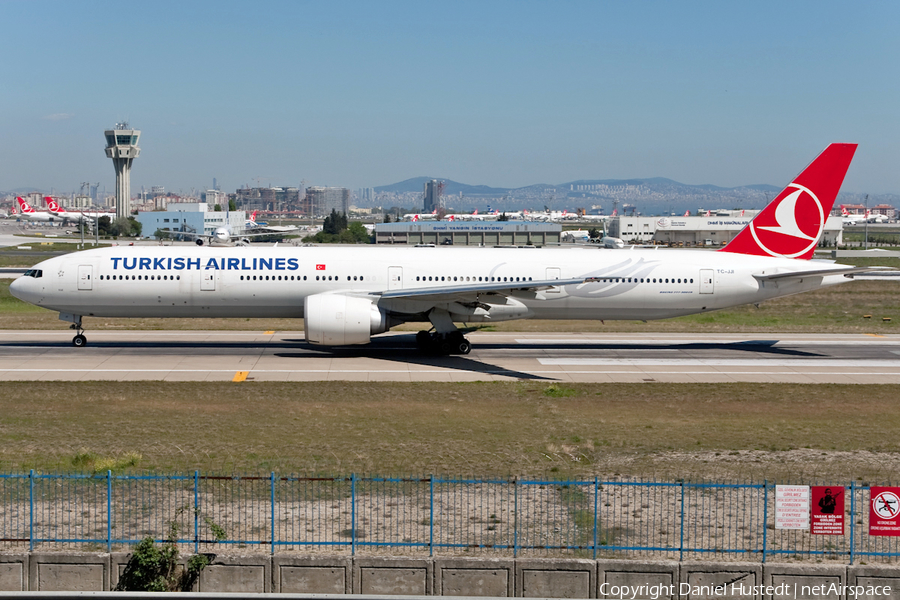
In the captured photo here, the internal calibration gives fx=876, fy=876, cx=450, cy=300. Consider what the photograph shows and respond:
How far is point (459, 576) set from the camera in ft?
51.6

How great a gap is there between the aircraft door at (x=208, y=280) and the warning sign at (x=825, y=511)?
28276mm

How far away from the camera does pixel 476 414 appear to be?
92.6 ft

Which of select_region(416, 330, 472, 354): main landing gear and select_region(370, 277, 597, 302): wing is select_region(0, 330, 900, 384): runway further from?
select_region(370, 277, 597, 302): wing

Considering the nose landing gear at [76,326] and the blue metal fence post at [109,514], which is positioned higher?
the nose landing gear at [76,326]

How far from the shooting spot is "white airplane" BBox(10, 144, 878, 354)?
38.2 metres

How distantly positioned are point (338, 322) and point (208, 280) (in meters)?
6.30

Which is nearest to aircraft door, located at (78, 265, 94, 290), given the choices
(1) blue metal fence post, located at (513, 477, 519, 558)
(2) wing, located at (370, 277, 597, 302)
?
(2) wing, located at (370, 277, 597, 302)

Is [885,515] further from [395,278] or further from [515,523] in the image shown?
[395,278]

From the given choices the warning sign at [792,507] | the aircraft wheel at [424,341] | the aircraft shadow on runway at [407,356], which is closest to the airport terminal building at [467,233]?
the aircraft shadow on runway at [407,356]

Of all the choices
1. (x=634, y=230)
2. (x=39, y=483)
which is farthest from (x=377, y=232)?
(x=39, y=483)

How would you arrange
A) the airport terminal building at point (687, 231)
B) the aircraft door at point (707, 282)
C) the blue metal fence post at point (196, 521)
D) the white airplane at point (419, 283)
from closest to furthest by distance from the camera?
the blue metal fence post at point (196, 521) → the white airplane at point (419, 283) → the aircraft door at point (707, 282) → the airport terminal building at point (687, 231)

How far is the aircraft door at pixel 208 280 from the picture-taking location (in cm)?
3825

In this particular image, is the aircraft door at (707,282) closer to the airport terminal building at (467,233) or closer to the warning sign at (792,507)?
the warning sign at (792,507)

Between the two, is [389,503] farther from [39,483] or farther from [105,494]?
[39,483]
